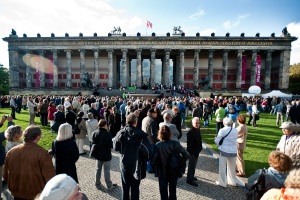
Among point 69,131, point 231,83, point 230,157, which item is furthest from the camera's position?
point 231,83

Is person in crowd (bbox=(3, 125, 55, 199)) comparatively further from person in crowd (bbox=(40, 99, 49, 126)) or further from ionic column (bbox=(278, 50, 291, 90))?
ionic column (bbox=(278, 50, 291, 90))

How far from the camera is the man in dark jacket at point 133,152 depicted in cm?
338

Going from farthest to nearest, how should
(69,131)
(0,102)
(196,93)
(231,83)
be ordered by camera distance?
(231,83) → (196,93) → (0,102) → (69,131)

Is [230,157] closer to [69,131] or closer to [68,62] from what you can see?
[69,131]

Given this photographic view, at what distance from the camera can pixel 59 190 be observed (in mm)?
1389

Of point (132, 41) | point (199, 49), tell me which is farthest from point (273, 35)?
point (132, 41)

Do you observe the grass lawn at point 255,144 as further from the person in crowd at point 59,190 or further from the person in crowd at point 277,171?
the person in crowd at point 59,190

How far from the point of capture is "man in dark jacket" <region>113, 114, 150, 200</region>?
338 centimetres

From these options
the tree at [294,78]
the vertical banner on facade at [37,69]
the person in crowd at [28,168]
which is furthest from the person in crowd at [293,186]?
the tree at [294,78]

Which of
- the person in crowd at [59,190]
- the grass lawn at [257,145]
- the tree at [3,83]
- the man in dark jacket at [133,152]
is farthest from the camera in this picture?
the tree at [3,83]

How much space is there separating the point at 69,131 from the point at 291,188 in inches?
144

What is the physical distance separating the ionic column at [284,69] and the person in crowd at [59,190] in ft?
140

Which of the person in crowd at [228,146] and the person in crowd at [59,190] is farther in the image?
the person in crowd at [228,146]

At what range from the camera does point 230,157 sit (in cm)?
465
